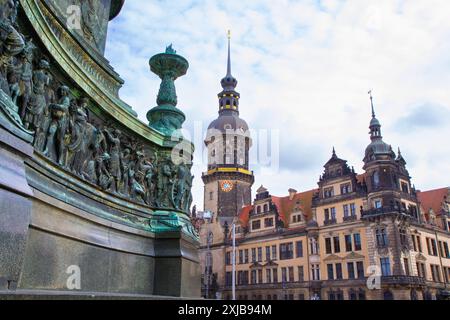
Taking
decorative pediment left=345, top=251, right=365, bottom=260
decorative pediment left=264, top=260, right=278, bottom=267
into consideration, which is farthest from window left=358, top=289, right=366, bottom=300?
decorative pediment left=264, top=260, right=278, bottom=267

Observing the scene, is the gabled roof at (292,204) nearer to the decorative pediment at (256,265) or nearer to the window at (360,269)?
the decorative pediment at (256,265)

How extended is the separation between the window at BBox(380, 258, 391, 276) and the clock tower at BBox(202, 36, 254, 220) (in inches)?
1052

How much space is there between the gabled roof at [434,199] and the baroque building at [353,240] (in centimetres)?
10

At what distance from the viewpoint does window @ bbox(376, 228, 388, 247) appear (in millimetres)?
38812

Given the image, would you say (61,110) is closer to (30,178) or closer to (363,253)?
(30,178)

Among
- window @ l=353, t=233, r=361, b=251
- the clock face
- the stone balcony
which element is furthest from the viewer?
the clock face

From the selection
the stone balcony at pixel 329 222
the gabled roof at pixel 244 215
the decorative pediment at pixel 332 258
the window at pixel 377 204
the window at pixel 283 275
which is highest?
the gabled roof at pixel 244 215

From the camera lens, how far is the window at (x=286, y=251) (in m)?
46.5

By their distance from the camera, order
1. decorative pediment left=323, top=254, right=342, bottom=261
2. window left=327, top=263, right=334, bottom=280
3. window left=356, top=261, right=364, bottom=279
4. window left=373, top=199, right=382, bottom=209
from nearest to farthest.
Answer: window left=356, top=261, right=364, bottom=279 → window left=373, top=199, right=382, bottom=209 → decorative pediment left=323, top=254, right=342, bottom=261 → window left=327, top=263, right=334, bottom=280

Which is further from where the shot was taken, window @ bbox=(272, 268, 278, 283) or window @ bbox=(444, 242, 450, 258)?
window @ bbox=(272, 268, 278, 283)

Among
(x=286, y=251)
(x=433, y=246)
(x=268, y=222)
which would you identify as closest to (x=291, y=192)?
(x=268, y=222)

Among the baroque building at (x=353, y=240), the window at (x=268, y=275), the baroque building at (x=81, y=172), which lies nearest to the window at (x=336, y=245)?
the baroque building at (x=353, y=240)

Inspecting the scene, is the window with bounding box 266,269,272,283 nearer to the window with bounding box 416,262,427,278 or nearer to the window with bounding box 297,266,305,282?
the window with bounding box 297,266,305,282
